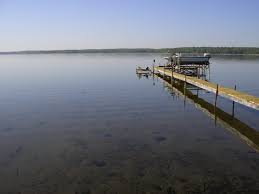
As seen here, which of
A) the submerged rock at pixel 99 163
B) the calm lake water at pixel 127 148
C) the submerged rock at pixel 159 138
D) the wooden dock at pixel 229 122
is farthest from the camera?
the wooden dock at pixel 229 122

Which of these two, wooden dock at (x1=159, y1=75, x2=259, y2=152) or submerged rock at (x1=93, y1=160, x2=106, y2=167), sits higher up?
submerged rock at (x1=93, y1=160, x2=106, y2=167)

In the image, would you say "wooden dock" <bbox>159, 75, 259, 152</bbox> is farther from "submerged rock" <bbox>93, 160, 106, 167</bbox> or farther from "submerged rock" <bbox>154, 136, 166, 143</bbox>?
"submerged rock" <bbox>93, 160, 106, 167</bbox>

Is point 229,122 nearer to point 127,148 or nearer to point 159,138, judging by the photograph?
point 159,138

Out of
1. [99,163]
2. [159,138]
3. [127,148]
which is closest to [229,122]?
[159,138]

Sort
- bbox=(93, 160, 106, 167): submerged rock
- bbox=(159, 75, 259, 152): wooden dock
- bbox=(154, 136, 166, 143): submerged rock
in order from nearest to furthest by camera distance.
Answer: bbox=(93, 160, 106, 167): submerged rock → bbox=(154, 136, 166, 143): submerged rock → bbox=(159, 75, 259, 152): wooden dock

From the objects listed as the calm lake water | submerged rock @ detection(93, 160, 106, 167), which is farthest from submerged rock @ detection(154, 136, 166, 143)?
submerged rock @ detection(93, 160, 106, 167)

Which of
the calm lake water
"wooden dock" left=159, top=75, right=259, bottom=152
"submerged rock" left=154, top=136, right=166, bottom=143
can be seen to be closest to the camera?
the calm lake water

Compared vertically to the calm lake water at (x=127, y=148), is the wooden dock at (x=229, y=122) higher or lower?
lower

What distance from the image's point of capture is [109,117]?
21094 mm

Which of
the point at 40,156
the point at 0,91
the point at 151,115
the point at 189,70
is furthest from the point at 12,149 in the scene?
the point at 189,70

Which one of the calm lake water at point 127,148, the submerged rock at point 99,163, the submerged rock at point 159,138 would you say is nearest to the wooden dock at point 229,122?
the calm lake water at point 127,148

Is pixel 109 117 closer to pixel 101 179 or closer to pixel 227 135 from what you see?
pixel 227 135

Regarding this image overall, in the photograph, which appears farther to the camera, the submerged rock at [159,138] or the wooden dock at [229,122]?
the wooden dock at [229,122]

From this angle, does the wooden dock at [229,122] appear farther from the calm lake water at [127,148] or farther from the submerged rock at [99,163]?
the submerged rock at [99,163]
